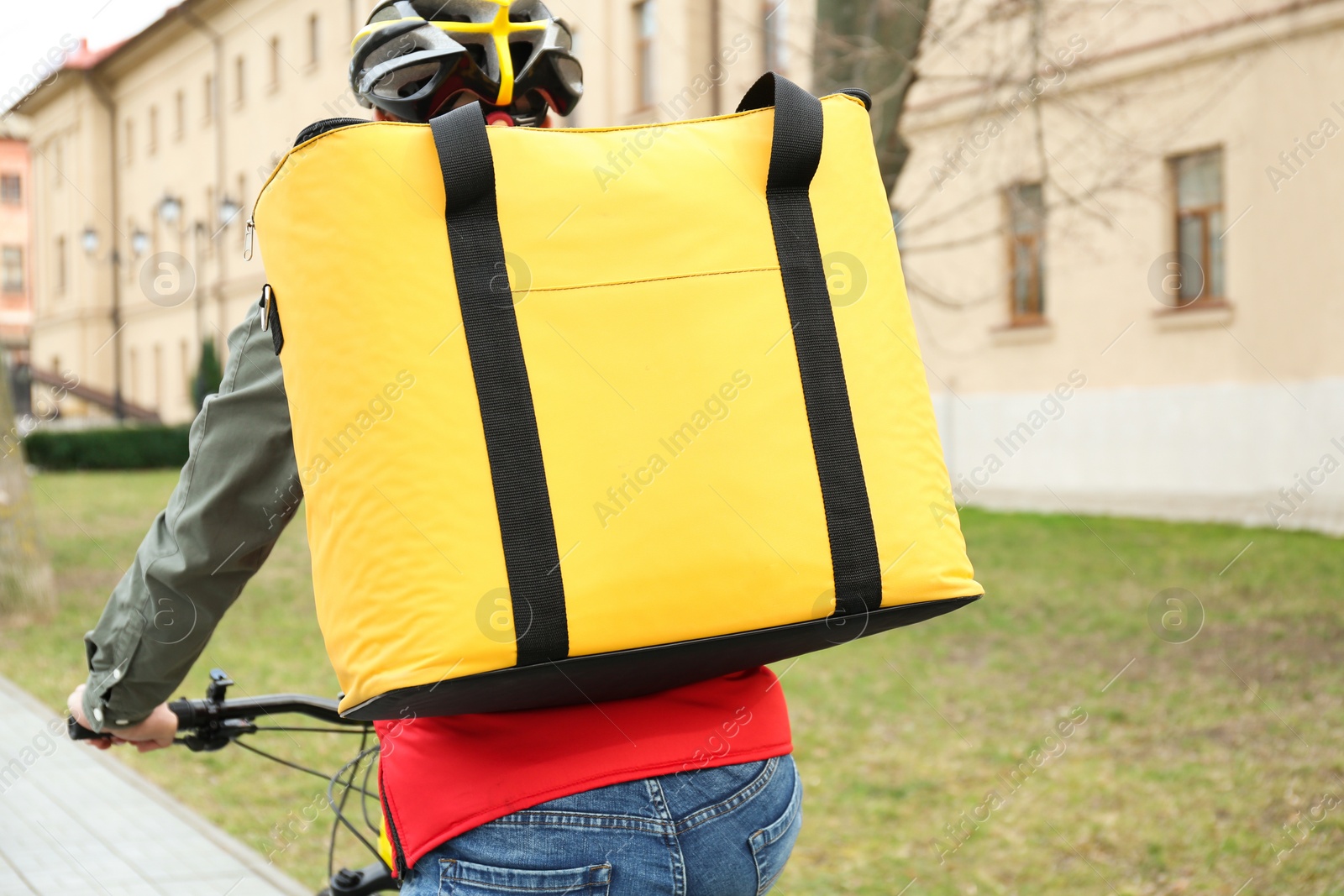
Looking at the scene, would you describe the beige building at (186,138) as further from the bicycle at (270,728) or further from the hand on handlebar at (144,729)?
the hand on handlebar at (144,729)

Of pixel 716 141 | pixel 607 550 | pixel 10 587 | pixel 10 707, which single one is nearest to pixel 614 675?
pixel 607 550

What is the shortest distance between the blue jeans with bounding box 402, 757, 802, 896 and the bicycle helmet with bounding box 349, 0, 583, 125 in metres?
0.97

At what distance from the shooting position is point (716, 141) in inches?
56.2

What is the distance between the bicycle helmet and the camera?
1716 millimetres

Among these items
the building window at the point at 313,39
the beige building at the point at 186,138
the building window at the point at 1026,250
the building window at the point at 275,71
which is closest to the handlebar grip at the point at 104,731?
the building window at the point at 1026,250

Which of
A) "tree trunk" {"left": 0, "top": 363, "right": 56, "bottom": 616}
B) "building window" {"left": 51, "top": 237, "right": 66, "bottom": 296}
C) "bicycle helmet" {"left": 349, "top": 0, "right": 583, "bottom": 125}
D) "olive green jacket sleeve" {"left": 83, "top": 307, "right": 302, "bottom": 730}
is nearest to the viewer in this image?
"olive green jacket sleeve" {"left": 83, "top": 307, "right": 302, "bottom": 730}

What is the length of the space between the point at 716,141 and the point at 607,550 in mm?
491

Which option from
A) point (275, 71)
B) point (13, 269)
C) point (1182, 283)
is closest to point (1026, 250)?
point (1182, 283)

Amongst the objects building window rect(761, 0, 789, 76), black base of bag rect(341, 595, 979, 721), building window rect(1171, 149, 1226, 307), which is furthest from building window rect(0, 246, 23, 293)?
black base of bag rect(341, 595, 979, 721)

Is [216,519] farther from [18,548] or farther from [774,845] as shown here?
[18,548]

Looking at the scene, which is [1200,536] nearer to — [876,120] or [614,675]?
[876,120]

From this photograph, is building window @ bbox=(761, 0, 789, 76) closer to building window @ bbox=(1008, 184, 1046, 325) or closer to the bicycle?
building window @ bbox=(1008, 184, 1046, 325)

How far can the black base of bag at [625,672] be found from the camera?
4.14ft

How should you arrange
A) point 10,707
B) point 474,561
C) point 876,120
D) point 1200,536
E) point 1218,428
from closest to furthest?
point 474,561, point 876,120, point 10,707, point 1200,536, point 1218,428
